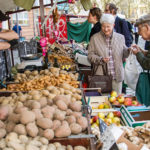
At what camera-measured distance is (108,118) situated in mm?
2721

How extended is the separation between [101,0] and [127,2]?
4555mm

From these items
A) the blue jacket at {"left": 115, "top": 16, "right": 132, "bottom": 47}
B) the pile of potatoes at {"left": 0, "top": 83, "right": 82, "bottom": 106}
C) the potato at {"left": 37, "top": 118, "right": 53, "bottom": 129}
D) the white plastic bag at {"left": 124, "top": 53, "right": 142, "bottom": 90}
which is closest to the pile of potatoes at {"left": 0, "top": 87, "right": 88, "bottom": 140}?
the potato at {"left": 37, "top": 118, "right": 53, "bottom": 129}

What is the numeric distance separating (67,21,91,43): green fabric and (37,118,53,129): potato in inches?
291

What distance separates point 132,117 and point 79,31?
6.70m

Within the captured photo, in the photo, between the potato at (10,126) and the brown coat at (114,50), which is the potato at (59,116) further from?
the brown coat at (114,50)

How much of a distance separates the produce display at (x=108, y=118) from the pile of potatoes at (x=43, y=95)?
449mm

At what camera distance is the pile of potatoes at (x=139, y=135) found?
6.63ft

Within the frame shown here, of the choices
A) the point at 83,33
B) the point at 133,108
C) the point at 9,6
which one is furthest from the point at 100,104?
the point at 83,33

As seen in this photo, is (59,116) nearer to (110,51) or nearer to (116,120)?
(116,120)

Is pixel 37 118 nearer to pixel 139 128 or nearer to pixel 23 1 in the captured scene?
pixel 23 1

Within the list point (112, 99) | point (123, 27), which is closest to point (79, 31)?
point (123, 27)

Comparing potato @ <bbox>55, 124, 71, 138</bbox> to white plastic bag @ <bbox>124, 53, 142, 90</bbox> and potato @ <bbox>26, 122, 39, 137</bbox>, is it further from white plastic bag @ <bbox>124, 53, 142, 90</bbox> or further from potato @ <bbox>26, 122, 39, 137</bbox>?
white plastic bag @ <bbox>124, 53, 142, 90</bbox>

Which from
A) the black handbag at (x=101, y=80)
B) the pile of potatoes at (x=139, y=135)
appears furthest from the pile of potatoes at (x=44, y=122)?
the black handbag at (x=101, y=80)

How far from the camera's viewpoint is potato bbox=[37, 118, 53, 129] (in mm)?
1529
